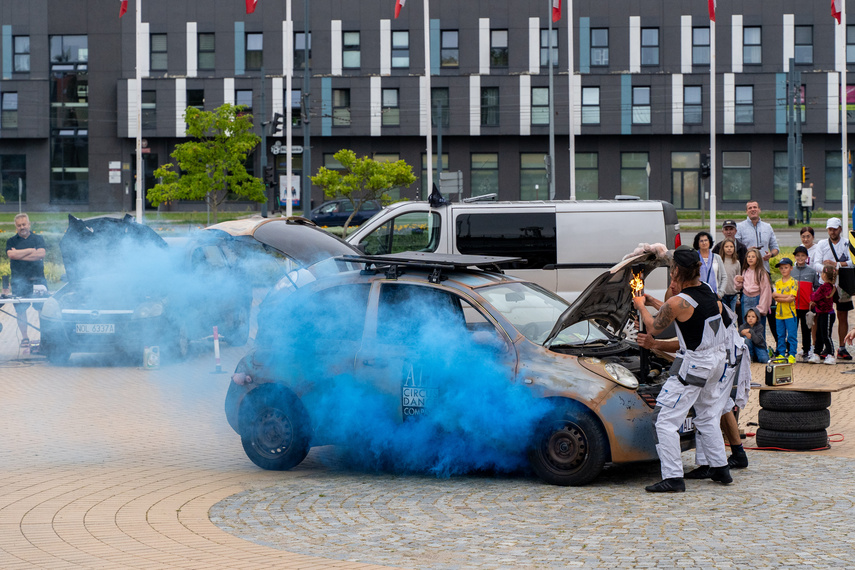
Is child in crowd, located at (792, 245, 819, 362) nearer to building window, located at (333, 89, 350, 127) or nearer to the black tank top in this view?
the black tank top

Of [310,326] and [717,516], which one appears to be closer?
[717,516]

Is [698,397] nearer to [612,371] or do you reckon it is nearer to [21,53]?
[612,371]

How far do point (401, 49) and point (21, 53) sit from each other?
73.8 feet

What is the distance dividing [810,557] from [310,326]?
4.41m

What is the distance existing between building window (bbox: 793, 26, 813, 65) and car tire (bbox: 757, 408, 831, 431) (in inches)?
2017

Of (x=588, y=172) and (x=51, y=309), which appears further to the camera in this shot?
(x=588, y=172)

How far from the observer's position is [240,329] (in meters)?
13.8

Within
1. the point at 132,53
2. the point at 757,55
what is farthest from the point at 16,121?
the point at 757,55

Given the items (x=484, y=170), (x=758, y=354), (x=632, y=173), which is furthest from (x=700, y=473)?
(x=632, y=173)

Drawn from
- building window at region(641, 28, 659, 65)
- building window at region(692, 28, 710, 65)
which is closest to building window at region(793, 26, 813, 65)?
building window at region(692, 28, 710, 65)

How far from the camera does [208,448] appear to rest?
9.57m

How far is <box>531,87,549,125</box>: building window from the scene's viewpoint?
56.6 m

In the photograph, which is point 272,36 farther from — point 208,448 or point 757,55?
point 208,448

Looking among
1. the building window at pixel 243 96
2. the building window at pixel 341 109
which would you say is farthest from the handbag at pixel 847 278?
the building window at pixel 243 96
